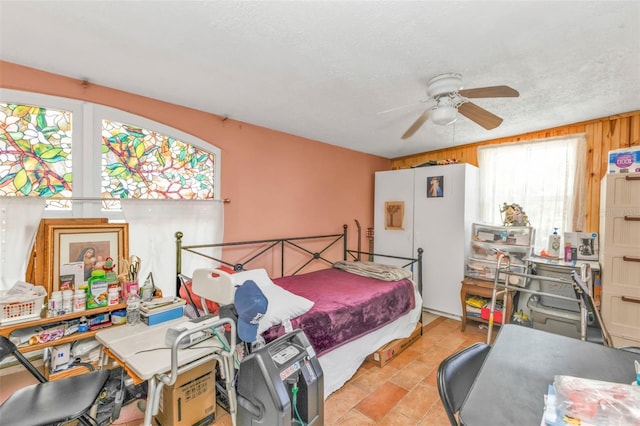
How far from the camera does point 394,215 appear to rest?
416 centimetres

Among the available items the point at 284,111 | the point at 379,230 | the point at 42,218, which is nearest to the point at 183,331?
the point at 42,218

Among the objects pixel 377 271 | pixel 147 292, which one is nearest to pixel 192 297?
pixel 147 292

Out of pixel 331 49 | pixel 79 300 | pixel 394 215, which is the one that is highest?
pixel 331 49

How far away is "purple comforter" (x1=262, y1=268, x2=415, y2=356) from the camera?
6.84 ft

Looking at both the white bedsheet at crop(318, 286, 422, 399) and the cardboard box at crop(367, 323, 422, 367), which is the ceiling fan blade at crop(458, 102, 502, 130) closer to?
the white bedsheet at crop(318, 286, 422, 399)

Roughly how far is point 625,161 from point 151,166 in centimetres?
400

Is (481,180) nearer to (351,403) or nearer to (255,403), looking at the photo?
(351,403)

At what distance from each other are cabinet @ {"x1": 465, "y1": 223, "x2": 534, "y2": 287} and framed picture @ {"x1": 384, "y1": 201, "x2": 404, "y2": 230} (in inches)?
36.5

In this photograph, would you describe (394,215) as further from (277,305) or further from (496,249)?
(277,305)

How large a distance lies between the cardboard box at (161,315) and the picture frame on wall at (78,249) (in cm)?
47

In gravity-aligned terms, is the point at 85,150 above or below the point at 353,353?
above

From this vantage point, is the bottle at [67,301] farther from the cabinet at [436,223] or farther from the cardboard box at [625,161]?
the cardboard box at [625,161]

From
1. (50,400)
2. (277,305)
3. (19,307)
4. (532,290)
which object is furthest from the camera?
(532,290)

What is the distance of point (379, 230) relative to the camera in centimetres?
437
